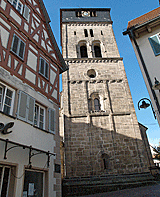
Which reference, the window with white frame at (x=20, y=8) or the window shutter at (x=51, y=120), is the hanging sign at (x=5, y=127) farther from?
the window with white frame at (x=20, y=8)

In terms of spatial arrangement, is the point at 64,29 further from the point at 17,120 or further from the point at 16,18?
the point at 17,120

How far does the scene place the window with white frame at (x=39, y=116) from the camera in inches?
268

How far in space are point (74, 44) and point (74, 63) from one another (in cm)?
323

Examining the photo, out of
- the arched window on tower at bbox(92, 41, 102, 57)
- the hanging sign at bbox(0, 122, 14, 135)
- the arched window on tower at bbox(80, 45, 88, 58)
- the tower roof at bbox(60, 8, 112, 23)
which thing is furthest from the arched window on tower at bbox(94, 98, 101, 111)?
the tower roof at bbox(60, 8, 112, 23)

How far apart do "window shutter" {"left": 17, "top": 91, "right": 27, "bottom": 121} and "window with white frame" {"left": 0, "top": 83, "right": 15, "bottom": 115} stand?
0.88 ft

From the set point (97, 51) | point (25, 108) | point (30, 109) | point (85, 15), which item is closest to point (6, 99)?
point (25, 108)

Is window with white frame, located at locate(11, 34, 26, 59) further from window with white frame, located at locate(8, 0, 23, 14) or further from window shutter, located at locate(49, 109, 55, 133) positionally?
window shutter, located at locate(49, 109, 55, 133)

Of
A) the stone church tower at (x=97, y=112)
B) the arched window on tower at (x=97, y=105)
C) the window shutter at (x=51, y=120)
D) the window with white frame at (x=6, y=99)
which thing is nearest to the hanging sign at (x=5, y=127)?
the window with white frame at (x=6, y=99)

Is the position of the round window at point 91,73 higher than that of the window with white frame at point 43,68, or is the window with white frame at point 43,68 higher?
the round window at point 91,73

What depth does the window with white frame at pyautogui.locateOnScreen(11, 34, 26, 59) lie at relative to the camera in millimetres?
6727

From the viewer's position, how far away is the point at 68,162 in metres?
12.5

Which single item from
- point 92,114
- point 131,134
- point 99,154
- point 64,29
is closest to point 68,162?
point 99,154

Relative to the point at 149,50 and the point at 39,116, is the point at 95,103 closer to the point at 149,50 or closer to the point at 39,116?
the point at 149,50

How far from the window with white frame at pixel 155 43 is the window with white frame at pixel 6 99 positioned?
694cm
